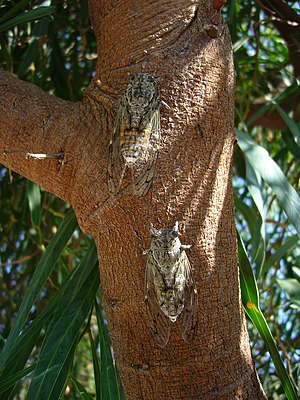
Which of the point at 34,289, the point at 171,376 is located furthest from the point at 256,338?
the point at 171,376

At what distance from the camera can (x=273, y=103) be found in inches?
67.3

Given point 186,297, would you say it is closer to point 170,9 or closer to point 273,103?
point 170,9

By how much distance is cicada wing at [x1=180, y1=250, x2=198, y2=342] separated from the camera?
904mm

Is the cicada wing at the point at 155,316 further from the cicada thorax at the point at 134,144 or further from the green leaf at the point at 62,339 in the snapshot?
the green leaf at the point at 62,339

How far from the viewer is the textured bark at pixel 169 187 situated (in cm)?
92

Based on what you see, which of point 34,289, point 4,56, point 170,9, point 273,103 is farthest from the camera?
point 273,103

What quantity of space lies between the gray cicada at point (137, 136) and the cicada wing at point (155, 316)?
4.6 inches

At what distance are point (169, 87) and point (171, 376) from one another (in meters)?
0.38

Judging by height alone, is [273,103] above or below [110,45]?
below

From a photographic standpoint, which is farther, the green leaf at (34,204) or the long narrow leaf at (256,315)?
the green leaf at (34,204)

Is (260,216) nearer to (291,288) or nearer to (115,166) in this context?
(291,288)

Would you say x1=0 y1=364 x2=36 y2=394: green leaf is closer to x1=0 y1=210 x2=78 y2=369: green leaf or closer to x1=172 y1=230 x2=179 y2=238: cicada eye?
x1=0 y1=210 x2=78 y2=369: green leaf

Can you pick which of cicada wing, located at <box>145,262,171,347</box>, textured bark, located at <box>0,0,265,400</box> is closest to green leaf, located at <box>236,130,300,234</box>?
textured bark, located at <box>0,0,265,400</box>

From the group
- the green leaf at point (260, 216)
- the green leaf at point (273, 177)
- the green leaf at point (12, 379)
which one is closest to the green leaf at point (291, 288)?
the green leaf at point (260, 216)
